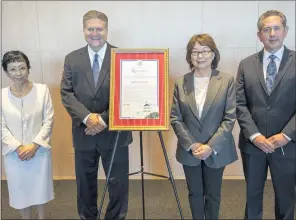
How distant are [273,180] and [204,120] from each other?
0.71m

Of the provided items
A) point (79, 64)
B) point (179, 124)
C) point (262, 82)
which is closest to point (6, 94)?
point (79, 64)

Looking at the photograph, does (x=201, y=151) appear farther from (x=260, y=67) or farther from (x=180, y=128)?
(x=260, y=67)

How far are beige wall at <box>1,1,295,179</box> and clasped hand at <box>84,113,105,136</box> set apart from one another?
4.36 feet

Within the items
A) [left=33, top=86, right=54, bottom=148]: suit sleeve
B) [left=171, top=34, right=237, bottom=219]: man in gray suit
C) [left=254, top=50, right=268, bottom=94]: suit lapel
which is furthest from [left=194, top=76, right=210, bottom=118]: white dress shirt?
[left=33, top=86, right=54, bottom=148]: suit sleeve

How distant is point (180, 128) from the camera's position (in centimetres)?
225

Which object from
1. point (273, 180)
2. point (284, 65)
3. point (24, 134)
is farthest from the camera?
point (24, 134)

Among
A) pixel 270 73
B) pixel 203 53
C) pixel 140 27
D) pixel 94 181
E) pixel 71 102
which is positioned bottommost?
pixel 94 181

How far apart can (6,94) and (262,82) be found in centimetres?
190

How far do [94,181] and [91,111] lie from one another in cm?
58

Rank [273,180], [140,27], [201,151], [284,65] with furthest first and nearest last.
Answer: [140,27] < [273,180] < [284,65] < [201,151]

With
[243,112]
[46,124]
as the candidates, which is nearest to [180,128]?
[243,112]

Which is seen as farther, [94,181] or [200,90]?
[94,181]

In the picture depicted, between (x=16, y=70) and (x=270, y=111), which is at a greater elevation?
(x=16, y=70)

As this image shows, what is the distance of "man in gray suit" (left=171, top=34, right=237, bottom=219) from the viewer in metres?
2.21
